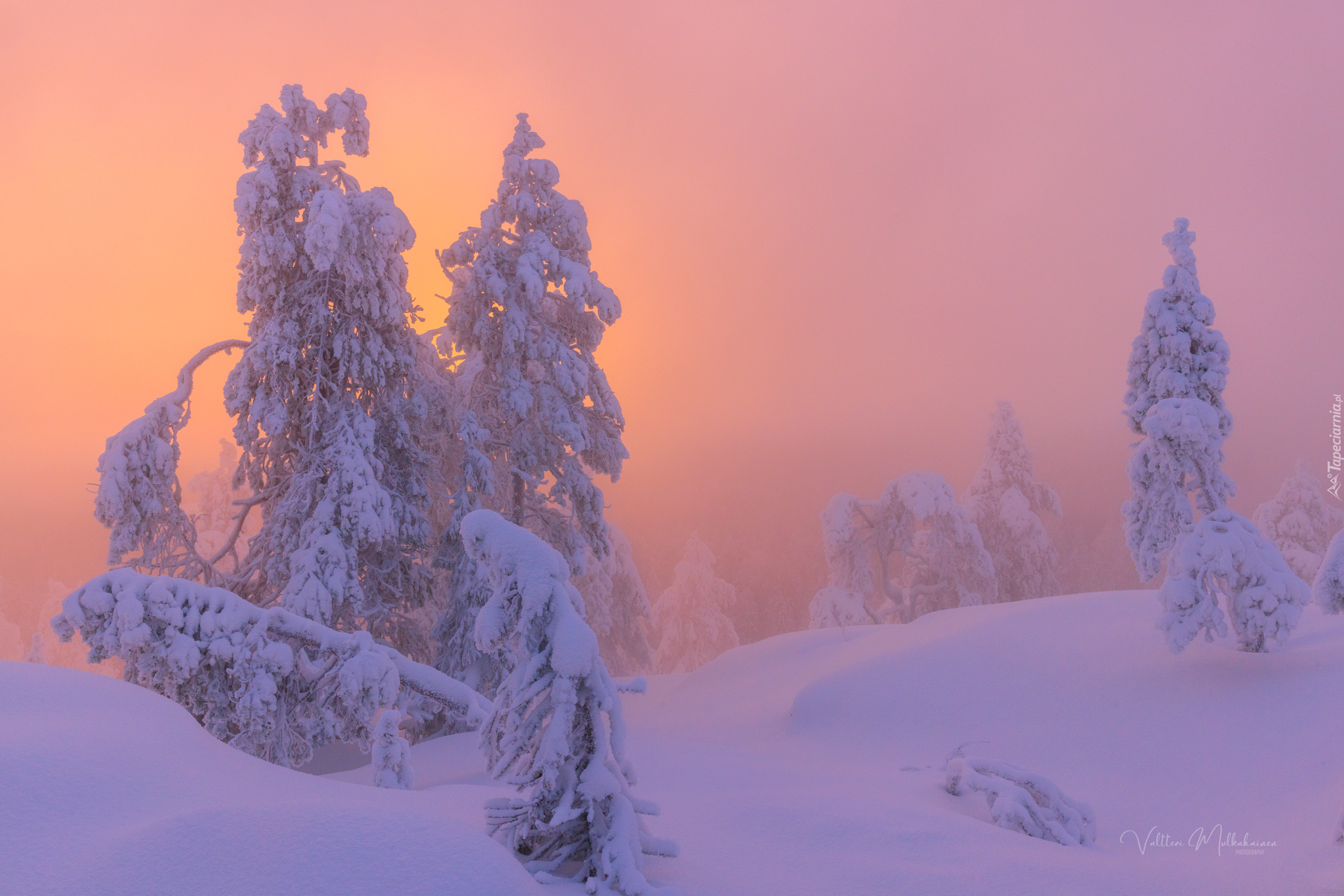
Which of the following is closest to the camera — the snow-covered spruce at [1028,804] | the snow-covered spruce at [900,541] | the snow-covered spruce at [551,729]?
the snow-covered spruce at [551,729]

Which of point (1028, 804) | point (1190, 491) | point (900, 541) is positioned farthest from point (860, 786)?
point (900, 541)

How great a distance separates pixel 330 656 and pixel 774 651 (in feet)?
51.3

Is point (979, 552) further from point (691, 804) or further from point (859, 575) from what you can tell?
point (691, 804)

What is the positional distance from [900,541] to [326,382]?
22.3 m

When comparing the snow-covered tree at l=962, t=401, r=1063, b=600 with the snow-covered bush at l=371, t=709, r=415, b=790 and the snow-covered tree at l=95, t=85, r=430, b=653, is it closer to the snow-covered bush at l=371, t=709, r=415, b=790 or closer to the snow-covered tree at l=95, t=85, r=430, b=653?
the snow-covered tree at l=95, t=85, r=430, b=653

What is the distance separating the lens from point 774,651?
73.7 ft

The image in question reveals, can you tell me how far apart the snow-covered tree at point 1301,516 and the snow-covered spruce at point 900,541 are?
13.5 metres

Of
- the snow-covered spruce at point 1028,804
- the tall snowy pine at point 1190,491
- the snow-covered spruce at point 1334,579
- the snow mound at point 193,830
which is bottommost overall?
the snow-covered spruce at point 1028,804

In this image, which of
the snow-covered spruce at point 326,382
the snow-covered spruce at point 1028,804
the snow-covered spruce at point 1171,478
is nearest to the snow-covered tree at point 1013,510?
the snow-covered spruce at point 1171,478

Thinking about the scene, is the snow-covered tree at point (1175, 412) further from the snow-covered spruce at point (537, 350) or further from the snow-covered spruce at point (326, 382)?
the snow-covered spruce at point (326, 382)

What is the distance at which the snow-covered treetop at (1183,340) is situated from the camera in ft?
46.9

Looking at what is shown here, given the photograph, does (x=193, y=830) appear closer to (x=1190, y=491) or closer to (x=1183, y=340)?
(x=1190, y=491)

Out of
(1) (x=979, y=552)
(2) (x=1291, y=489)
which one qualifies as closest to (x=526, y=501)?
(1) (x=979, y=552)

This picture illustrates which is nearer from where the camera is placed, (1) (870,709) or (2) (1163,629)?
(2) (1163,629)
